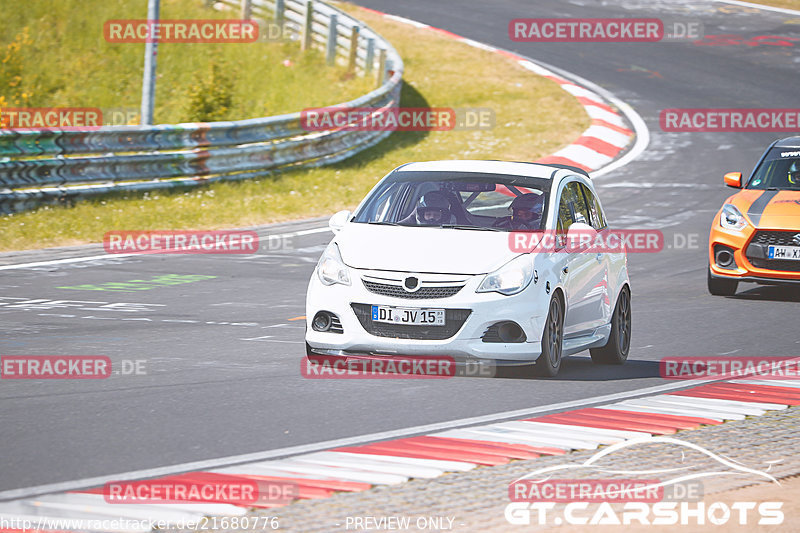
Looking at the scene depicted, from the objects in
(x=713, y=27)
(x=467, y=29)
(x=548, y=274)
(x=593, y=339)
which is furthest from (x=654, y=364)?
(x=713, y=27)

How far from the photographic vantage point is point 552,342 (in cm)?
896

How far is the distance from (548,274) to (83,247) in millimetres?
8033

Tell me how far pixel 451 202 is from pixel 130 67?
21.0 metres

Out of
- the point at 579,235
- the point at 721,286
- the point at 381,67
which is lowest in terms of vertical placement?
the point at 721,286

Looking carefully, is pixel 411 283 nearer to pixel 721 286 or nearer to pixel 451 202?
Answer: pixel 451 202

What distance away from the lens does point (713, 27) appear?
35.1m

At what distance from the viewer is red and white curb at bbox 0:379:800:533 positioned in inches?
217

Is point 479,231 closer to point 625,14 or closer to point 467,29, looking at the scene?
point 467,29

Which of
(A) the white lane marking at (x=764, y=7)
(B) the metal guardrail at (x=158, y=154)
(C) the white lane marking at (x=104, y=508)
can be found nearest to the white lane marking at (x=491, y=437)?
(C) the white lane marking at (x=104, y=508)

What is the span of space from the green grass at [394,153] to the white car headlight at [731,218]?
6.46 m

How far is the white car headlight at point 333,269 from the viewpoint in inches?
345

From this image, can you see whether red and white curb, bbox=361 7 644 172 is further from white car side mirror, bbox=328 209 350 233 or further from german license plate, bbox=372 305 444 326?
german license plate, bbox=372 305 444 326

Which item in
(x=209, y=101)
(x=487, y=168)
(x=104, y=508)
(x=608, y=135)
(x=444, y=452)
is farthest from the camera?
(x=608, y=135)

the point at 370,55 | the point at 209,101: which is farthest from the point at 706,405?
the point at 370,55
